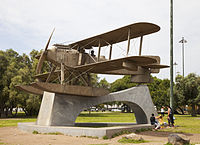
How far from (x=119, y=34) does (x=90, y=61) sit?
3468 millimetres

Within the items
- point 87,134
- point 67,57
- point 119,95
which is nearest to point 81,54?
point 67,57

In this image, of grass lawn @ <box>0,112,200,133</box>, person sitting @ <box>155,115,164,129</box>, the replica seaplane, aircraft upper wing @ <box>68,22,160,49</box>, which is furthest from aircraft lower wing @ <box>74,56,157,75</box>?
grass lawn @ <box>0,112,200,133</box>

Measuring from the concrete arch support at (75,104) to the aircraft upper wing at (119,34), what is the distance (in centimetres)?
419

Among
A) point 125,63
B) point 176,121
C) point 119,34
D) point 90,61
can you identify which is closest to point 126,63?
point 125,63

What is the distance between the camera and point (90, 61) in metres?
18.8

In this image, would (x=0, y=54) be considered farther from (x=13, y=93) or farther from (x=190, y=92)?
(x=190, y=92)

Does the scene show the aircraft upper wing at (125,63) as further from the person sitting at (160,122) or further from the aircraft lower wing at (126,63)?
the person sitting at (160,122)

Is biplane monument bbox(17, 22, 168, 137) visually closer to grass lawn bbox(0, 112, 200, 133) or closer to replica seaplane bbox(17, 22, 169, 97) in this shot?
replica seaplane bbox(17, 22, 169, 97)

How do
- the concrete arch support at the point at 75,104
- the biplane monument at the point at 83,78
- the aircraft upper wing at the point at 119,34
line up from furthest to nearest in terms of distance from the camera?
the concrete arch support at the point at 75,104 < the biplane monument at the point at 83,78 < the aircraft upper wing at the point at 119,34

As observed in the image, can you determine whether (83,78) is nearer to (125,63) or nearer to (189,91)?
(125,63)

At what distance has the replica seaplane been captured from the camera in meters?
15.3

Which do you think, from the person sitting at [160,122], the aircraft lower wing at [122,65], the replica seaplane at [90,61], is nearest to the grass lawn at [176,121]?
the person sitting at [160,122]

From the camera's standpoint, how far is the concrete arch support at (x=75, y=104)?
56.5ft

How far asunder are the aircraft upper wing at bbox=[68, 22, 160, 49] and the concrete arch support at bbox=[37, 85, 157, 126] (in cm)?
419
